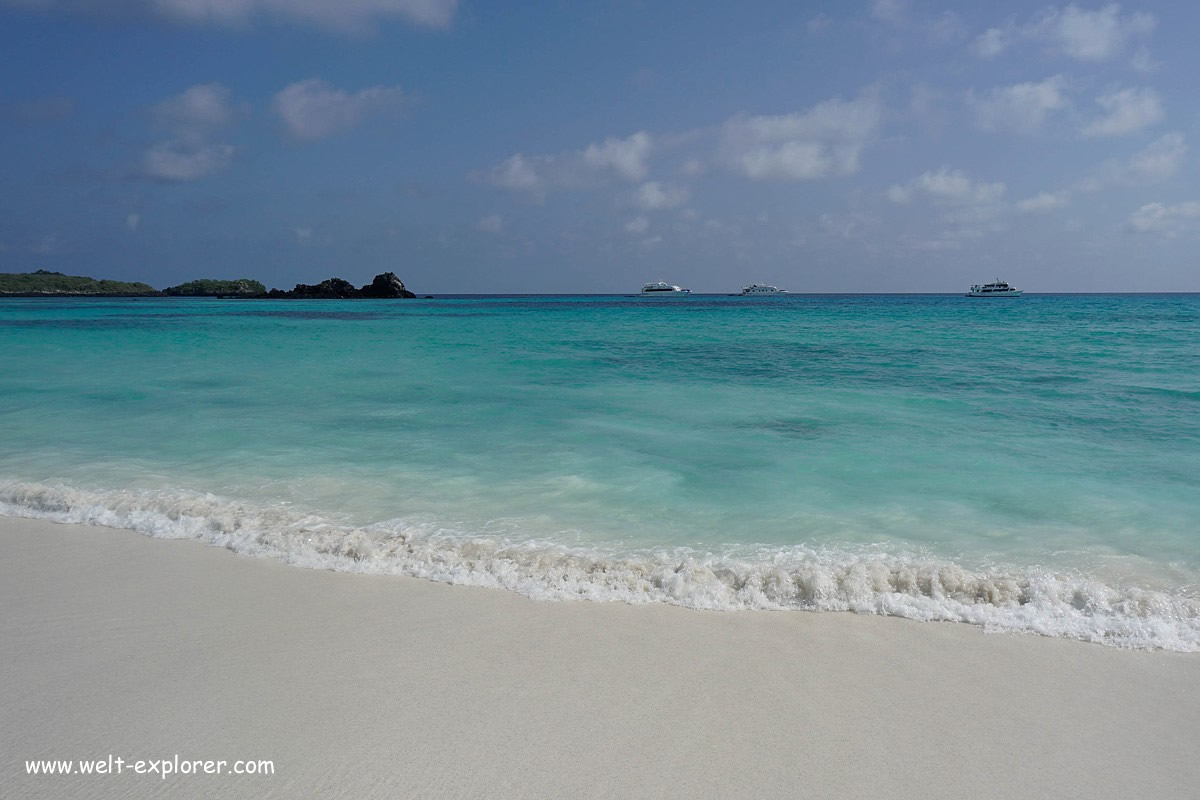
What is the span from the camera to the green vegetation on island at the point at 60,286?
104 m

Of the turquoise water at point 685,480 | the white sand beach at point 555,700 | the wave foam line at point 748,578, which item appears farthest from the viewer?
the turquoise water at point 685,480

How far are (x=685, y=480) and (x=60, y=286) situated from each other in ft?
446

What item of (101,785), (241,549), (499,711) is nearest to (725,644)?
(499,711)

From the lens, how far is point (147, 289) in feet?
412

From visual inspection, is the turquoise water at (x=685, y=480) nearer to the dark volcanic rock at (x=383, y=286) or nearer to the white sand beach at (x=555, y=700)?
the white sand beach at (x=555, y=700)

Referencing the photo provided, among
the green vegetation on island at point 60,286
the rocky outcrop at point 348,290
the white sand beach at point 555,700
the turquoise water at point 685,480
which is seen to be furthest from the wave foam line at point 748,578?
the green vegetation on island at point 60,286

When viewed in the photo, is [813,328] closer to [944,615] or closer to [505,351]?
[505,351]

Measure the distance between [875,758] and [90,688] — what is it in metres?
3.76

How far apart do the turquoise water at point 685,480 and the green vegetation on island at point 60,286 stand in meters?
116

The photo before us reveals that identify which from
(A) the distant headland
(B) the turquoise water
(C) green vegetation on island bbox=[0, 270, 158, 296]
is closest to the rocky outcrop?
(A) the distant headland

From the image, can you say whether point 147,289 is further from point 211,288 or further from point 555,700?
point 555,700

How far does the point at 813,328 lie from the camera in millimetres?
34312

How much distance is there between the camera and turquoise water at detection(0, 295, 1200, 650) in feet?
15.6

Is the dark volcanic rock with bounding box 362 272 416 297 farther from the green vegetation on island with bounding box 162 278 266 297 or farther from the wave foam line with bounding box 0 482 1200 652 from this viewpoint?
the wave foam line with bounding box 0 482 1200 652
